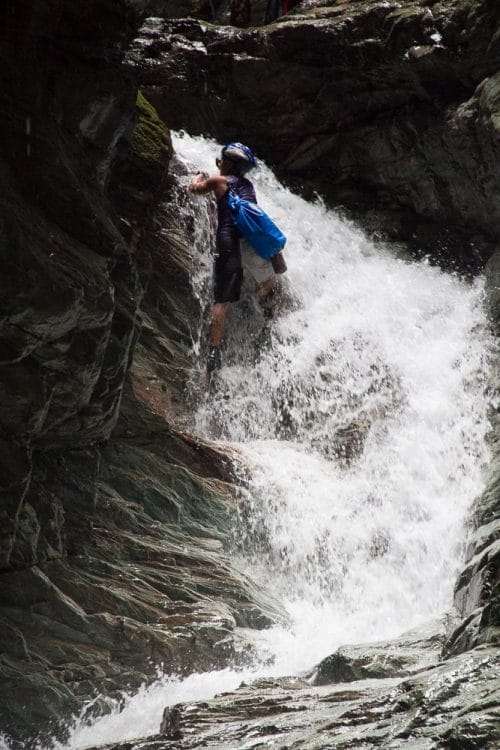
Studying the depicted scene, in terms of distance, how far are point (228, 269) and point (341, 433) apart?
2.60 meters

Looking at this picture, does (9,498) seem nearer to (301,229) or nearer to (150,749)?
(150,749)

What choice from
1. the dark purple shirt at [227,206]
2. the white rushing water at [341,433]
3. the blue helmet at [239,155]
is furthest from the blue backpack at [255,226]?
the white rushing water at [341,433]

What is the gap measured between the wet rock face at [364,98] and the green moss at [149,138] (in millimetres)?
4105

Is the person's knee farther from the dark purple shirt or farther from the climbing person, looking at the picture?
the dark purple shirt

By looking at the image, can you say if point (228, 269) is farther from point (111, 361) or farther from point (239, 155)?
point (111, 361)

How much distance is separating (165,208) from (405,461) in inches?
180

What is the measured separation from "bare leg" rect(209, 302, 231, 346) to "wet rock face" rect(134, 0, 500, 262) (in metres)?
4.43

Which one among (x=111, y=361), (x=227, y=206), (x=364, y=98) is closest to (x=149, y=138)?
(x=227, y=206)

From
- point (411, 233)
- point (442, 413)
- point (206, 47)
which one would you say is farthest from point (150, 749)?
point (206, 47)

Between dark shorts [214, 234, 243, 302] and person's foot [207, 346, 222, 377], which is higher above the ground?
dark shorts [214, 234, 243, 302]

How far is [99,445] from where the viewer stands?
8180 mm

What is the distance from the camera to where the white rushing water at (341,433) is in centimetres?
836

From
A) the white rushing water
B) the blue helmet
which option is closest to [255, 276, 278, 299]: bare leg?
the white rushing water

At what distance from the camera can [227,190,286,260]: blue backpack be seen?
1068cm
